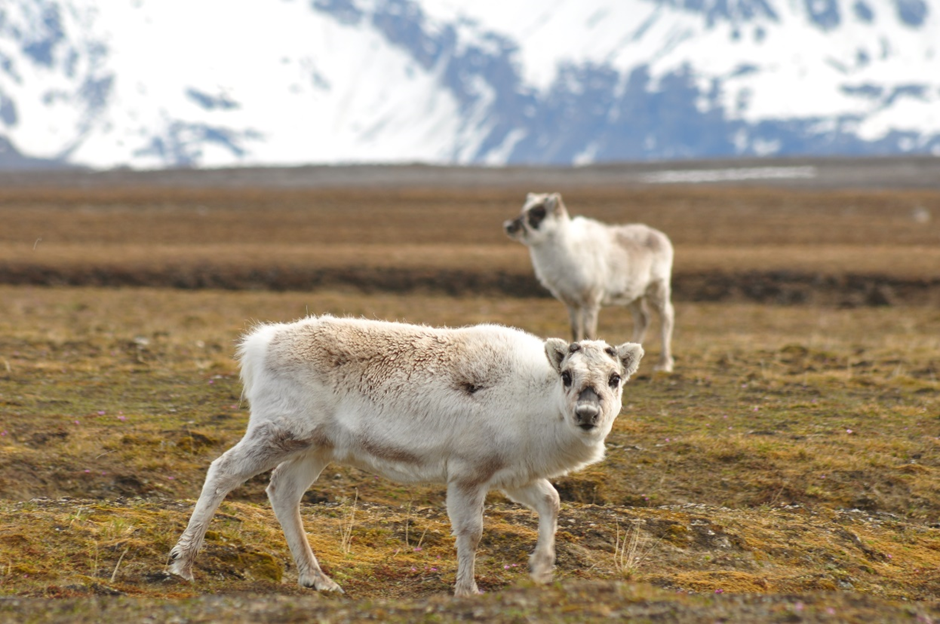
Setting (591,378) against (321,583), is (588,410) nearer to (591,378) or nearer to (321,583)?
(591,378)

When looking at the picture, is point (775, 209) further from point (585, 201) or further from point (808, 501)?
point (808, 501)

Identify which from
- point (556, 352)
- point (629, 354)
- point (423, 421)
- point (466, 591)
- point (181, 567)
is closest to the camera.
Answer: point (466, 591)

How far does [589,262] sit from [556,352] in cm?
1038

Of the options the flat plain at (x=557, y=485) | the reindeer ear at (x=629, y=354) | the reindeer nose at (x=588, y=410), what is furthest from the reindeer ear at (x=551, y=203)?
the reindeer nose at (x=588, y=410)

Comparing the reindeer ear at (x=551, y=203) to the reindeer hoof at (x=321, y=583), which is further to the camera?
the reindeer ear at (x=551, y=203)

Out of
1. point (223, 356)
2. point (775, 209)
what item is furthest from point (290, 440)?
point (775, 209)

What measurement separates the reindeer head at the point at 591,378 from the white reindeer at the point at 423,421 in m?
0.01

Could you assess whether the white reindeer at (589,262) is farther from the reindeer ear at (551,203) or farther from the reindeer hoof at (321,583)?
the reindeer hoof at (321,583)

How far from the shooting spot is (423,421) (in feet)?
30.3

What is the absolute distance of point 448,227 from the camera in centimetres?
6162

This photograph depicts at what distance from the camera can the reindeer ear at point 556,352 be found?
9.02m

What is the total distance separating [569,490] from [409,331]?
3289mm

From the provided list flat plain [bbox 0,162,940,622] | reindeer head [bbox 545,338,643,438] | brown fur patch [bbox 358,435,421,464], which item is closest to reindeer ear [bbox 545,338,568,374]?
reindeer head [bbox 545,338,643,438]

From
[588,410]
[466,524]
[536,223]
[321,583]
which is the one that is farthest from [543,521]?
[536,223]
